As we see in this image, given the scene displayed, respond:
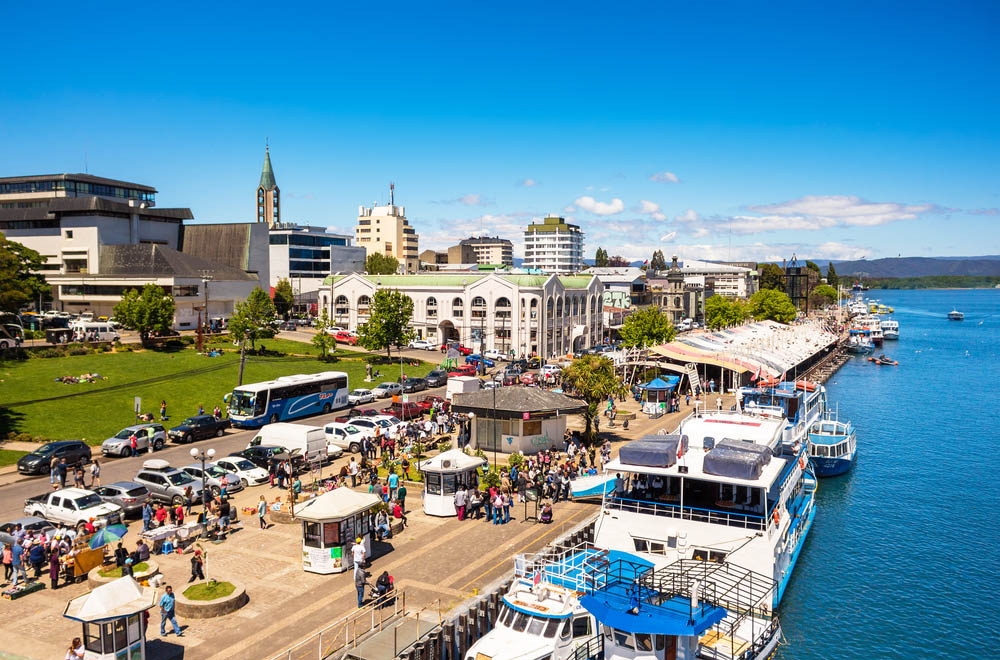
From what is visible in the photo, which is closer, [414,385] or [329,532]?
[329,532]

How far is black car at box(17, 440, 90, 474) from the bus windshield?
11281 millimetres

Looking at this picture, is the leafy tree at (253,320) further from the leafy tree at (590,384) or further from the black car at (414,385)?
the leafy tree at (590,384)

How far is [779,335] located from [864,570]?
73.9 metres

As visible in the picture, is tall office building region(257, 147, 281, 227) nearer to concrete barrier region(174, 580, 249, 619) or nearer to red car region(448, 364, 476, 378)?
red car region(448, 364, 476, 378)

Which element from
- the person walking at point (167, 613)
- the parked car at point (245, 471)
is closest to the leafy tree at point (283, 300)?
the parked car at point (245, 471)

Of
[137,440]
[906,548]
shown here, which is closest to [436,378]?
[137,440]

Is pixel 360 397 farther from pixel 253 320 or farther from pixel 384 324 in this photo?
pixel 253 320

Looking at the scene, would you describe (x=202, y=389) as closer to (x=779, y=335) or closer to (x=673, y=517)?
(x=673, y=517)

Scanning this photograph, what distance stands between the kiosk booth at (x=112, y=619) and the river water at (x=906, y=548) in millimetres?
20019

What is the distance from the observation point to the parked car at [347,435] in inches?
1768

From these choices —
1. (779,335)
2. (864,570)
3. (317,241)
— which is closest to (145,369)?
(864,570)

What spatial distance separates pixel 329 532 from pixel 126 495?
11939 mm

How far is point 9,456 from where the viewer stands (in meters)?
40.6

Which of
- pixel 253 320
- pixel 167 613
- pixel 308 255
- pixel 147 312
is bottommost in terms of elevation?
pixel 167 613
